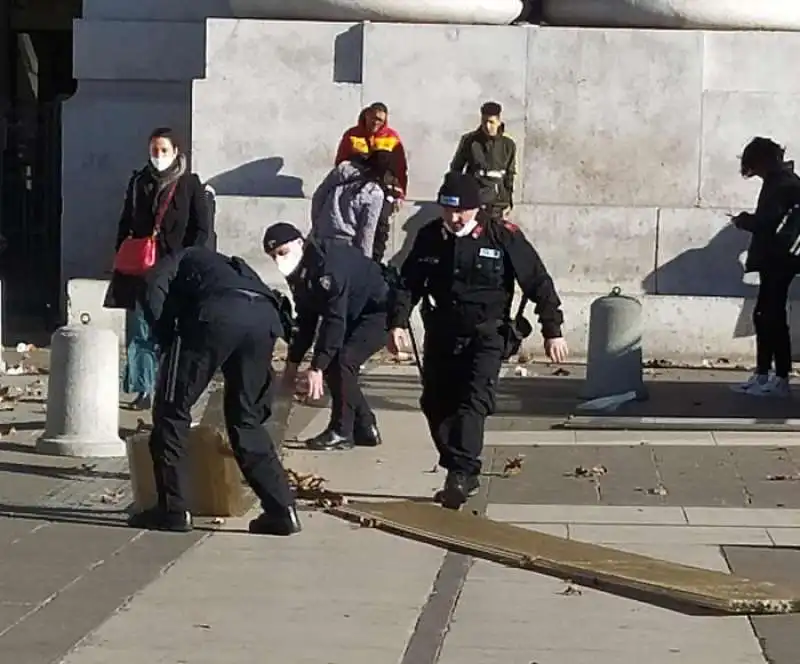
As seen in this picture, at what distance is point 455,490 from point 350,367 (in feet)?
5.64

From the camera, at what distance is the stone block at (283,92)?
15.7 m

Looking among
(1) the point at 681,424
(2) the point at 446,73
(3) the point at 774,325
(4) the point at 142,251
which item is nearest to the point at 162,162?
(4) the point at 142,251

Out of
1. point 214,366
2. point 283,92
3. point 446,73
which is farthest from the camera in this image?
point 283,92

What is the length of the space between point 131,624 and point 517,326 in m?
3.06

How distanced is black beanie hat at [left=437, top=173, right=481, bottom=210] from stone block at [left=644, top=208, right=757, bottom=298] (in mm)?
6701

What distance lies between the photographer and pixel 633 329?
12.4m

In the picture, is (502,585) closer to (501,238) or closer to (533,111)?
(501,238)

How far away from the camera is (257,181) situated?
15898 millimetres

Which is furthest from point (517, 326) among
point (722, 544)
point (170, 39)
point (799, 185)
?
point (170, 39)

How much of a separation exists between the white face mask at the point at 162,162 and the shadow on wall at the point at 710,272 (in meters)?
5.38

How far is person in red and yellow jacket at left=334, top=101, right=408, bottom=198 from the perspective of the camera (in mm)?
14151

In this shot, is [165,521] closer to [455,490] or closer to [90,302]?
[455,490]

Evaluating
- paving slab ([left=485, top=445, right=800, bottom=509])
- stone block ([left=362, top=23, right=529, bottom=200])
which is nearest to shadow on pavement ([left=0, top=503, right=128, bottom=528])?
paving slab ([left=485, top=445, right=800, bottom=509])

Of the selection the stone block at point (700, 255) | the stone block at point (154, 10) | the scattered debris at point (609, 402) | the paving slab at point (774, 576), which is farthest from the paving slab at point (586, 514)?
the stone block at point (154, 10)
